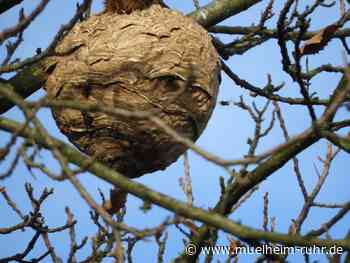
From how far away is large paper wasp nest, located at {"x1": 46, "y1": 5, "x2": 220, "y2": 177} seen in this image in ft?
8.19

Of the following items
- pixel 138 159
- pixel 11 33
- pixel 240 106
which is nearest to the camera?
pixel 11 33

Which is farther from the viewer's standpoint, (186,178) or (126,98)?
(186,178)

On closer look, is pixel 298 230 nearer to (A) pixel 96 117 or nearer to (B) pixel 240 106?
(B) pixel 240 106

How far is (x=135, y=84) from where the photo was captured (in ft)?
8.14

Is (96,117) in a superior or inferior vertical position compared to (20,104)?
superior

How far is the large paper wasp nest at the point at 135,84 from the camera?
98.3 inches

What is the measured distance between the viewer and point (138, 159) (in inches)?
102

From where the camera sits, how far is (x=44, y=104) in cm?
165

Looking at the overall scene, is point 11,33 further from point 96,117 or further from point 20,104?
point 96,117

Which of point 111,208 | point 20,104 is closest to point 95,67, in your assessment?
point 111,208

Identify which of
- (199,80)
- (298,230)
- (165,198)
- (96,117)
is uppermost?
(199,80)

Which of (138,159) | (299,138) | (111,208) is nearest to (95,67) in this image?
(138,159)

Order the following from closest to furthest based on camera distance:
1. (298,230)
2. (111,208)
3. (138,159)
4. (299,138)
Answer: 1. (299,138)
2. (111,208)
3. (138,159)
4. (298,230)

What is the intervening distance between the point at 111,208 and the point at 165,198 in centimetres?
82
